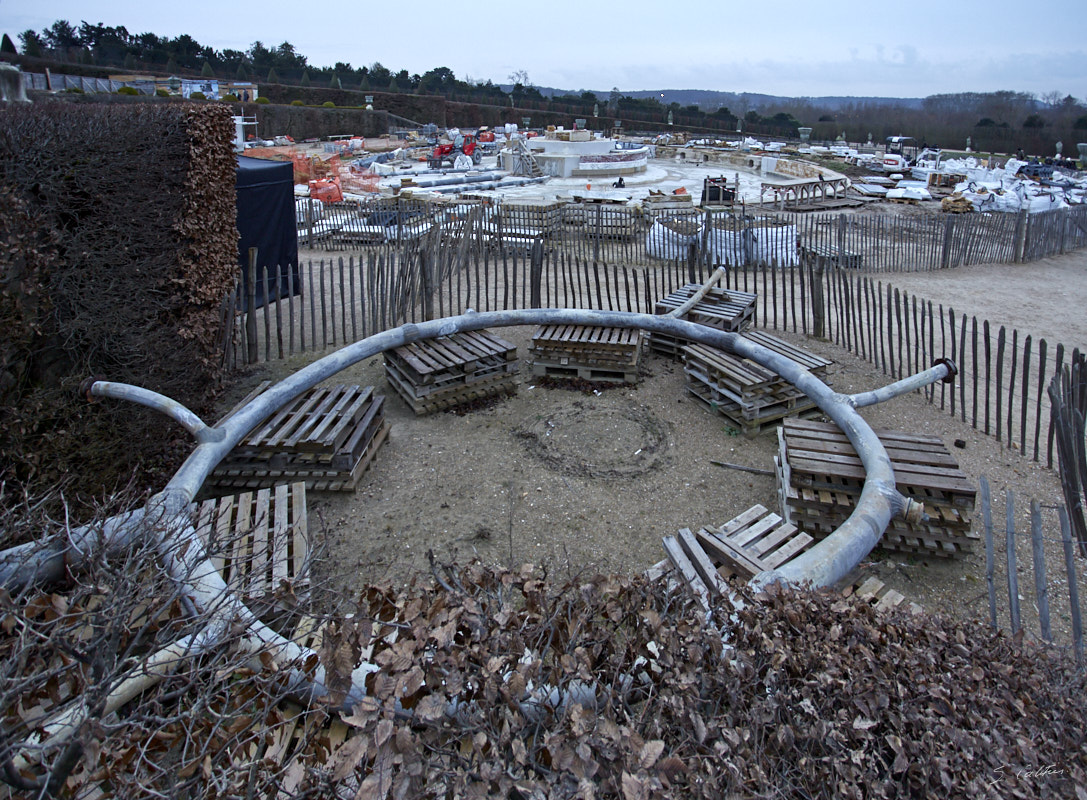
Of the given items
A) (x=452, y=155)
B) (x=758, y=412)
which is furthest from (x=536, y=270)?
(x=452, y=155)

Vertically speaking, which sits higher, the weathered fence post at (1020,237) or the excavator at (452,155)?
the excavator at (452,155)

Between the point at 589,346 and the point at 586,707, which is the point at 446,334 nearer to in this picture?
the point at 589,346

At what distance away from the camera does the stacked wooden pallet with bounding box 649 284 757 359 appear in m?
9.12

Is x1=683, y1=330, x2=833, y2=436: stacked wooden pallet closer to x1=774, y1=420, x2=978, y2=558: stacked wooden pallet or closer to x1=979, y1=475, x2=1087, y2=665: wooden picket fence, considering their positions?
x1=774, y1=420, x2=978, y2=558: stacked wooden pallet

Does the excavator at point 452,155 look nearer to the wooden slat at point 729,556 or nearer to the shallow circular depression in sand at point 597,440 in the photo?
the shallow circular depression in sand at point 597,440

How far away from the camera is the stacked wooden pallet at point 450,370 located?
765cm

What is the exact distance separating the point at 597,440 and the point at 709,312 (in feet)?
10.1

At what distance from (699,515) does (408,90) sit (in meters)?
90.9

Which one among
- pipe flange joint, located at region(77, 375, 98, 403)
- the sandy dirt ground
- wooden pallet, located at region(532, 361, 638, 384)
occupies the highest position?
pipe flange joint, located at region(77, 375, 98, 403)

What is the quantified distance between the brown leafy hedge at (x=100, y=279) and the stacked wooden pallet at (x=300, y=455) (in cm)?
78

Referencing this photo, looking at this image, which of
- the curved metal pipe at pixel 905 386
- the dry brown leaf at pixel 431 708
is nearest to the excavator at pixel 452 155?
the curved metal pipe at pixel 905 386

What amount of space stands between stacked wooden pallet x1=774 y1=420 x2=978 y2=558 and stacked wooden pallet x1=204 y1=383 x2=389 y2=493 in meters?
4.01

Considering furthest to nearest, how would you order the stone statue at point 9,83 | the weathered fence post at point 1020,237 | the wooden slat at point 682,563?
the weathered fence post at point 1020,237 → the stone statue at point 9,83 → the wooden slat at point 682,563

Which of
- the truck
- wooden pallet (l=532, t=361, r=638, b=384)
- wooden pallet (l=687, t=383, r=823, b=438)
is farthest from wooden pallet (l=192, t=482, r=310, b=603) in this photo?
the truck
